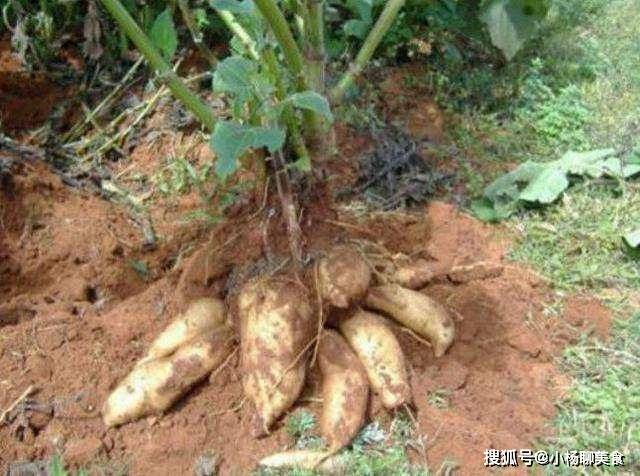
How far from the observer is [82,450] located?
6.18ft

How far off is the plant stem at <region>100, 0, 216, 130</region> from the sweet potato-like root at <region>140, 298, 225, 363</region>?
45cm

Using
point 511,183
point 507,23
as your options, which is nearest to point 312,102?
point 511,183

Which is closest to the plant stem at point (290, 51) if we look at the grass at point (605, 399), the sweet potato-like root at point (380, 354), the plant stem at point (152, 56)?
the plant stem at point (152, 56)

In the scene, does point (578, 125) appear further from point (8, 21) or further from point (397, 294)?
point (8, 21)

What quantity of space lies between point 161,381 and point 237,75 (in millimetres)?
718

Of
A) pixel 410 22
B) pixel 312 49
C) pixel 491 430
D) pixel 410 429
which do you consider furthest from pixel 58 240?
pixel 410 22

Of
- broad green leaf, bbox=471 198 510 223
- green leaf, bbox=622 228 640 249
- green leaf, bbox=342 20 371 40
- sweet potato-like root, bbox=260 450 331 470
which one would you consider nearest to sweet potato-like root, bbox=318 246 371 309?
sweet potato-like root, bbox=260 450 331 470

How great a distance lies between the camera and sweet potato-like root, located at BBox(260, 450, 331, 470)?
184 centimetres

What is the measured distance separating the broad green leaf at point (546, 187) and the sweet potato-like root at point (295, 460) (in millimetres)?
1105

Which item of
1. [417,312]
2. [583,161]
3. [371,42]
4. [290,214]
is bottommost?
[583,161]

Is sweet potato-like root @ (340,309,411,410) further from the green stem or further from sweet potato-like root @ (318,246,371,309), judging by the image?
the green stem

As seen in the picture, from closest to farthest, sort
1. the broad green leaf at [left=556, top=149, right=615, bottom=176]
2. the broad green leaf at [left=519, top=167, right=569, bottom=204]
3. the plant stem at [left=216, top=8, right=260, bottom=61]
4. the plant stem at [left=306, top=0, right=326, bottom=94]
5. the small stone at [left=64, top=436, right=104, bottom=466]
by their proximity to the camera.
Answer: the small stone at [left=64, top=436, right=104, bottom=466] < the plant stem at [left=306, top=0, right=326, bottom=94] < the plant stem at [left=216, top=8, right=260, bottom=61] < the broad green leaf at [left=519, top=167, right=569, bottom=204] < the broad green leaf at [left=556, top=149, right=615, bottom=176]

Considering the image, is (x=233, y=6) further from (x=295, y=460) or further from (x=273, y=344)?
(x=295, y=460)

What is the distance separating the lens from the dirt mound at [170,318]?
6.24ft
